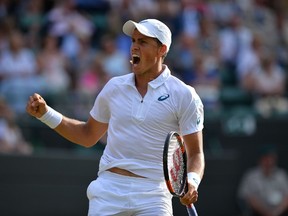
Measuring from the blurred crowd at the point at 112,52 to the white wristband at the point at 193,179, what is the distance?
6508 millimetres

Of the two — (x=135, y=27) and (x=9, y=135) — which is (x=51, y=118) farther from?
(x=9, y=135)

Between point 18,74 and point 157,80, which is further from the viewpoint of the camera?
point 18,74

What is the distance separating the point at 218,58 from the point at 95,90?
261 centimetres

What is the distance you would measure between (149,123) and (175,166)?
40 cm

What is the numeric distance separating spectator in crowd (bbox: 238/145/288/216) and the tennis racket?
6.47 metres

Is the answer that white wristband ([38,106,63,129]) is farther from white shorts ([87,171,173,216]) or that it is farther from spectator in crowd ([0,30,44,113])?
spectator in crowd ([0,30,44,113])

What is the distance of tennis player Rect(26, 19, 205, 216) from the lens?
6.20 metres

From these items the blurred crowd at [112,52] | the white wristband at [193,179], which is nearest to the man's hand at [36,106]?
the white wristband at [193,179]

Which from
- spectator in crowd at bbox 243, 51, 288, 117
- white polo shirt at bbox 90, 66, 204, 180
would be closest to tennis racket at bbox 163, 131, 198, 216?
white polo shirt at bbox 90, 66, 204, 180

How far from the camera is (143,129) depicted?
6.33m

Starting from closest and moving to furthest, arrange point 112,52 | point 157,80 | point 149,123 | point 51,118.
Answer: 1. point 149,123
2. point 157,80
3. point 51,118
4. point 112,52

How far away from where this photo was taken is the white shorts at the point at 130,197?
20.2 ft

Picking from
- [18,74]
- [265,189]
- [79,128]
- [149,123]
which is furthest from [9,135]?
[149,123]

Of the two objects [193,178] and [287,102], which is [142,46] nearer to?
[193,178]
